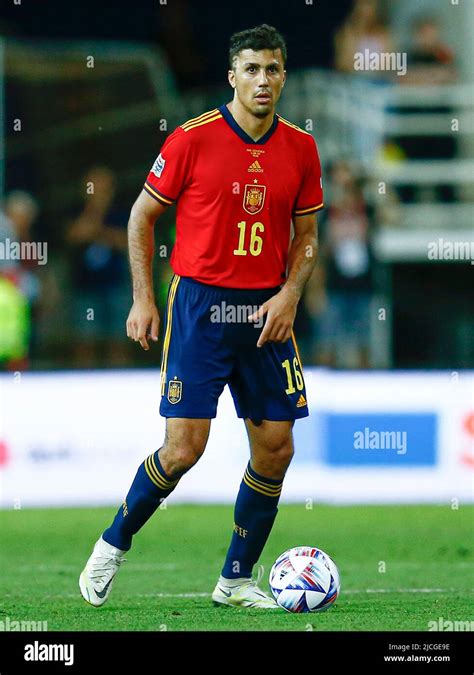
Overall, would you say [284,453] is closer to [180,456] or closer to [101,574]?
[180,456]

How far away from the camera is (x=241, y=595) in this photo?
24.2 ft

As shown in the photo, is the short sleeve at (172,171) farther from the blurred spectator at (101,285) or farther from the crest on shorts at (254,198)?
the blurred spectator at (101,285)

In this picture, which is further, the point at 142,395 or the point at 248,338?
the point at 142,395

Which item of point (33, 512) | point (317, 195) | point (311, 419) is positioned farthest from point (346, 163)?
point (317, 195)

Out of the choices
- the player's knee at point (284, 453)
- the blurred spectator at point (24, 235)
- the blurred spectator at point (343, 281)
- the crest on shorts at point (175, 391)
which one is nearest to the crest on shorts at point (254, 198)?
the crest on shorts at point (175, 391)

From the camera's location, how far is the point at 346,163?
47.9ft

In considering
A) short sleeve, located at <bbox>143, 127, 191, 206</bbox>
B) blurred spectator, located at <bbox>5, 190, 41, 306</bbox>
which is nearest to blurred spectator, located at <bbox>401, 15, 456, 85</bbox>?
blurred spectator, located at <bbox>5, 190, 41, 306</bbox>

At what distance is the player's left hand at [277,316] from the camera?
276 inches

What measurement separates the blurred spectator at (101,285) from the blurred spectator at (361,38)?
289cm

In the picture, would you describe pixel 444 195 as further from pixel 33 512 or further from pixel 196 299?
pixel 196 299

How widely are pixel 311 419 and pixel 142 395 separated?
1.40 meters

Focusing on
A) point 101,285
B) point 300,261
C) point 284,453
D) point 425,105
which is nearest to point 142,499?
point 284,453

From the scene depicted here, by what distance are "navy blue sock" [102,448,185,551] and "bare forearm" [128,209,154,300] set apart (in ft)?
2.51

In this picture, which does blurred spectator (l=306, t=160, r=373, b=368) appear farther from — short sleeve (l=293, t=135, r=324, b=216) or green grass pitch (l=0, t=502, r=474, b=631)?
short sleeve (l=293, t=135, r=324, b=216)
